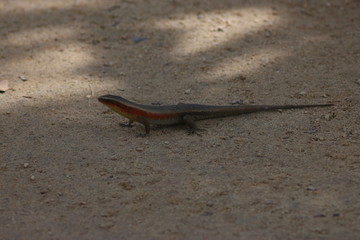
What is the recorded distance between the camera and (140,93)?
249 inches

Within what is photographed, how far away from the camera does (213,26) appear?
7.79 meters

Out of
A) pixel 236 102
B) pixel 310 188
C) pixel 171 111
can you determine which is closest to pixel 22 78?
pixel 171 111

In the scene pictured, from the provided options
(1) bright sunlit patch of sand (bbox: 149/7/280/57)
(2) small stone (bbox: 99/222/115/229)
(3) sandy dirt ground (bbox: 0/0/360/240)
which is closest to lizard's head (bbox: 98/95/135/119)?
(3) sandy dirt ground (bbox: 0/0/360/240)

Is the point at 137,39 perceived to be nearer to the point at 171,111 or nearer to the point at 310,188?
the point at 171,111

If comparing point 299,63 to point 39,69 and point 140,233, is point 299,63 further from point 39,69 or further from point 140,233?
point 140,233

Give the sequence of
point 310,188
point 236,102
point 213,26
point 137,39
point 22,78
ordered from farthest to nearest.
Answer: point 213,26 < point 137,39 < point 22,78 < point 236,102 < point 310,188

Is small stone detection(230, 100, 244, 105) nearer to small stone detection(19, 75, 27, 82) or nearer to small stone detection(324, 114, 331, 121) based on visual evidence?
small stone detection(324, 114, 331, 121)

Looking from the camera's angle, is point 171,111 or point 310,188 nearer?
point 310,188

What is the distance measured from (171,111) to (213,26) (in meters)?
2.65

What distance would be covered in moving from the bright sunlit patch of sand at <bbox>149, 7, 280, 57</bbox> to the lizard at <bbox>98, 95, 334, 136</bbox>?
172cm

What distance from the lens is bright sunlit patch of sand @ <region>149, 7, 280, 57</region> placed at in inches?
291

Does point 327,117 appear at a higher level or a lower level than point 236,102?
higher

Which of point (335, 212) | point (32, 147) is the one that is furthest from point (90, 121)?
point (335, 212)

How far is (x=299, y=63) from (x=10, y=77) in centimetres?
363
